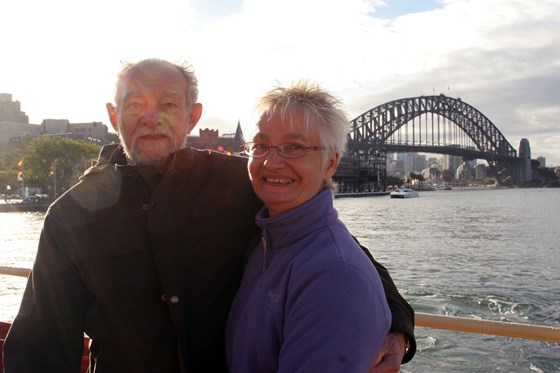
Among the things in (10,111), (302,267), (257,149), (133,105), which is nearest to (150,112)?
(133,105)

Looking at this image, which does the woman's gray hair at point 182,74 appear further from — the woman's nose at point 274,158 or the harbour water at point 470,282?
the harbour water at point 470,282

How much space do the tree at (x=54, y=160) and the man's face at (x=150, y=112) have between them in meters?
56.3

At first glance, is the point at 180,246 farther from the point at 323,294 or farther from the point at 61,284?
the point at 323,294

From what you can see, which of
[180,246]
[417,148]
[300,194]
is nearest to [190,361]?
[180,246]

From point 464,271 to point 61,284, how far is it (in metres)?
14.5

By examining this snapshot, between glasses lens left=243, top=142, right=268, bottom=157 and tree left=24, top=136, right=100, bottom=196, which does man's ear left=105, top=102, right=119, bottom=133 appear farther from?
tree left=24, top=136, right=100, bottom=196

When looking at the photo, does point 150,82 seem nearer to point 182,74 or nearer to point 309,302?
point 182,74

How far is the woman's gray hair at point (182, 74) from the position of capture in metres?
2.21

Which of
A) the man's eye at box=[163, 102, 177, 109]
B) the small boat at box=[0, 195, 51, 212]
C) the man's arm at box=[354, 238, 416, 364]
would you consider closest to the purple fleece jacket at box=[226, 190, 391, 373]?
the man's arm at box=[354, 238, 416, 364]

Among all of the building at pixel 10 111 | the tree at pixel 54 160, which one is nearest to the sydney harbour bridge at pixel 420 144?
the tree at pixel 54 160

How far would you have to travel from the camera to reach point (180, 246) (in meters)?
2.07

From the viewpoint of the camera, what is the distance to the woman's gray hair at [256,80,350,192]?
5.80 feet

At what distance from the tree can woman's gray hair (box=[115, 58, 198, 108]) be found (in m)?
56.2

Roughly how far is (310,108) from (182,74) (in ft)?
2.56
